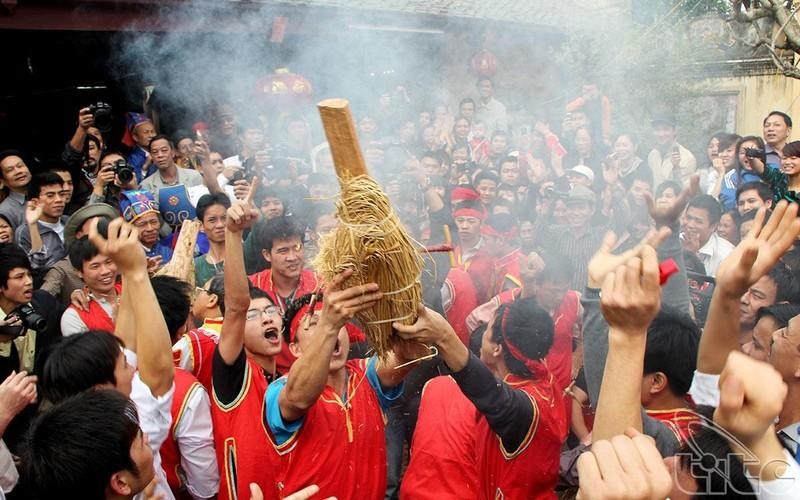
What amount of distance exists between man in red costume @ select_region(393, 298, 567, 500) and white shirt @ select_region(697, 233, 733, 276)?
2.36m

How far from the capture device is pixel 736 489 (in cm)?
162

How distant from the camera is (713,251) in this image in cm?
496

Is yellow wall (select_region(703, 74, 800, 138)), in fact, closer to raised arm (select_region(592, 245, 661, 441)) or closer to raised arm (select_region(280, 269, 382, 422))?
raised arm (select_region(280, 269, 382, 422))

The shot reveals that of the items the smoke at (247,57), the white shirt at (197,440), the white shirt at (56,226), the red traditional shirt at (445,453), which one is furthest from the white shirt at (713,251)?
the white shirt at (56,226)

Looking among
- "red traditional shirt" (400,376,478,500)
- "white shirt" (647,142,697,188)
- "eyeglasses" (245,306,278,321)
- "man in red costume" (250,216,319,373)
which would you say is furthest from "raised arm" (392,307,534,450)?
"white shirt" (647,142,697,188)

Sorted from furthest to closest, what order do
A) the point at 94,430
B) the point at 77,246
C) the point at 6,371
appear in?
the point at 77,246
the point at 6,371
the point at 94,430

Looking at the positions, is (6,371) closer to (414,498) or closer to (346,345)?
(346,345)

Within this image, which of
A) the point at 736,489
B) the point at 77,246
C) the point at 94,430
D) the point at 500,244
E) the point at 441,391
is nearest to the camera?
the point at 736,489

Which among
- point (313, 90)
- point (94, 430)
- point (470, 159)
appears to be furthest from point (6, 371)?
point (470, 159)

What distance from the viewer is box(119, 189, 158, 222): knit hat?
16.6 ft

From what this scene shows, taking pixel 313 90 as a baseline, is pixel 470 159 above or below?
below

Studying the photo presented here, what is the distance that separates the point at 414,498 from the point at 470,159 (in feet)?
18.1

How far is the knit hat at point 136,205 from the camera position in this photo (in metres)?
5.07

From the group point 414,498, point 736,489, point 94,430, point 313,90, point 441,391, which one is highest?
point 313,90
